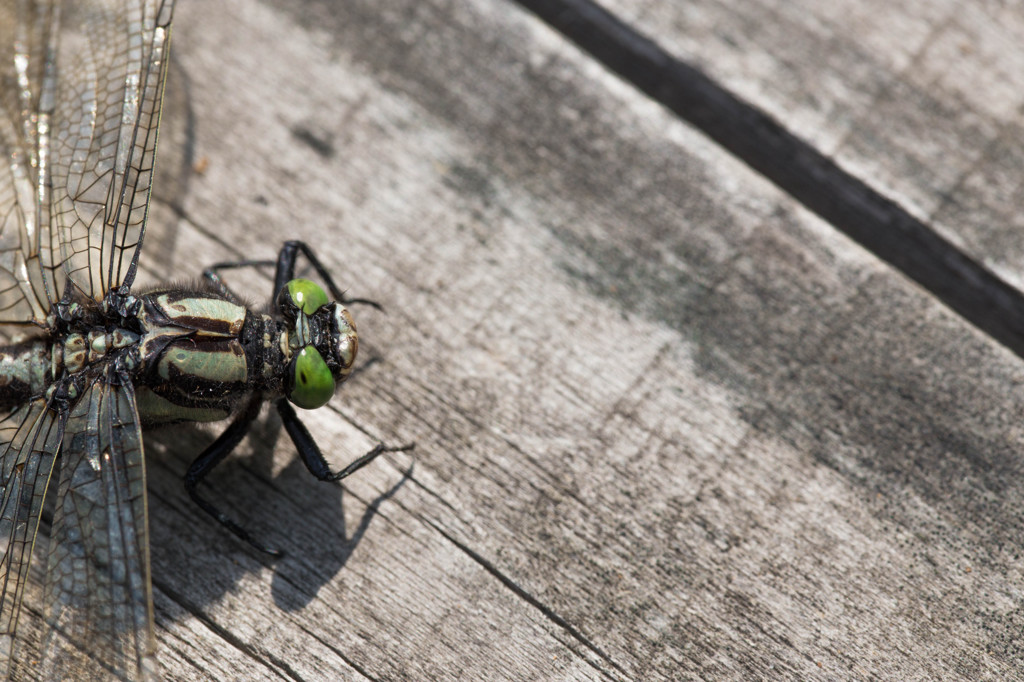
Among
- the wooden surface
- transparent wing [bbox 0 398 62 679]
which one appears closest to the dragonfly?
transparent wing [bbox 0 398 62 679]

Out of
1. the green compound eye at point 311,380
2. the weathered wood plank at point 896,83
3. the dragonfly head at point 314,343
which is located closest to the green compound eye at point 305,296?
the dragonfly head at point 314,343

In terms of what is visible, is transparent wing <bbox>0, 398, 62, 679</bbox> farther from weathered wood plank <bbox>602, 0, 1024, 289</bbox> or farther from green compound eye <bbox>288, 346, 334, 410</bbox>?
weathered wood plank <bbox>602, 0, 1024, 289</bbox>

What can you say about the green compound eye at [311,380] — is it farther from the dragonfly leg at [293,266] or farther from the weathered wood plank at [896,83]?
the weathered wood plank at [896,83]

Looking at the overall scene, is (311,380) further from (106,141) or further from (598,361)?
(106,141)

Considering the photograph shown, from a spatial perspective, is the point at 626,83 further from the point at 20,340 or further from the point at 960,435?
the point at 20,340

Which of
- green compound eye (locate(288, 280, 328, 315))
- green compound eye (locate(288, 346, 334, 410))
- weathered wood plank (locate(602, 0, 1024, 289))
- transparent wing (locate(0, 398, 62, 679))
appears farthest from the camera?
weathered wood plank (locate(602, 0, 1024, 289))

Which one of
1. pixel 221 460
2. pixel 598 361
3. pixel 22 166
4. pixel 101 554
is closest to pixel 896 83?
pixel 598 361
